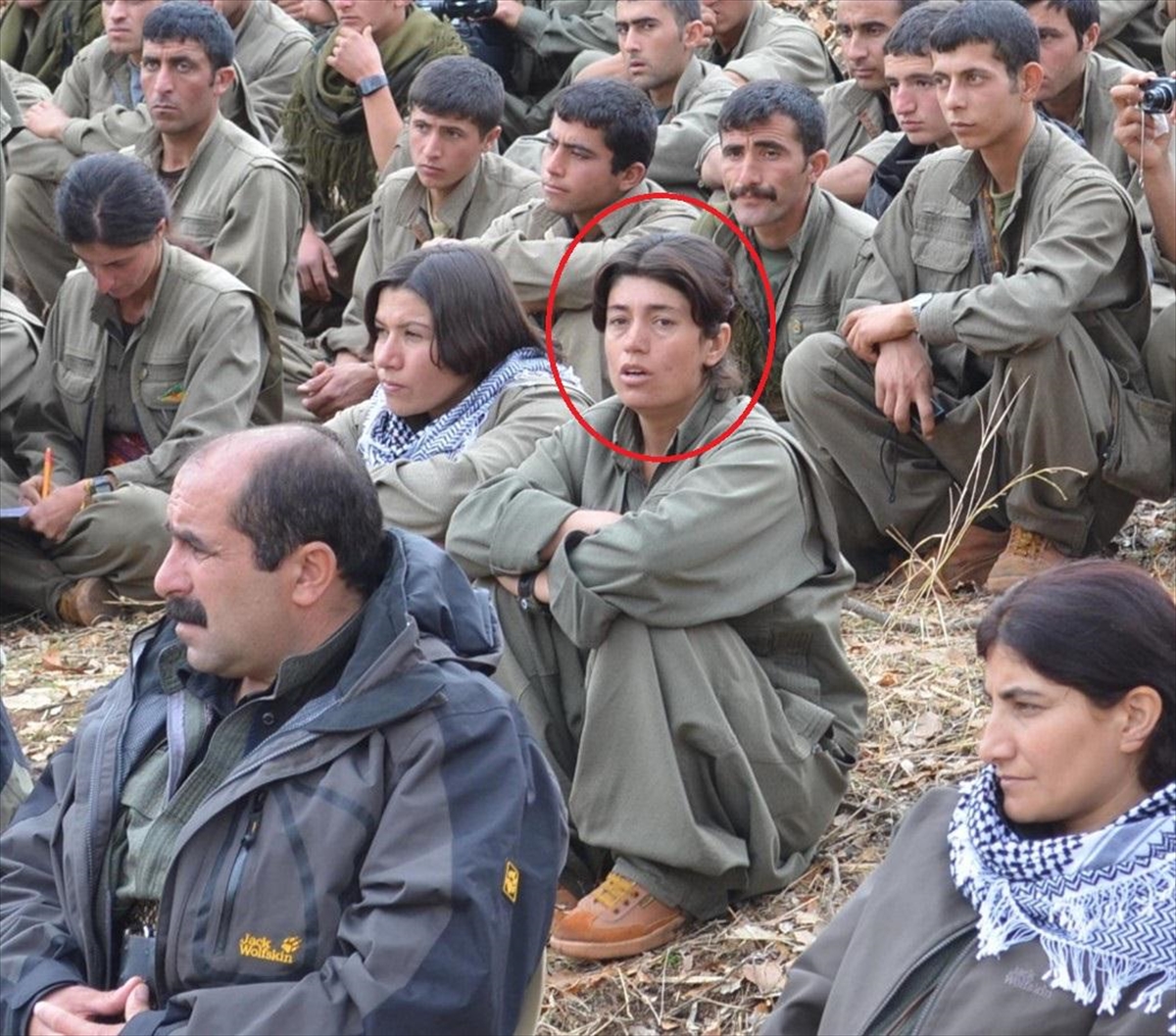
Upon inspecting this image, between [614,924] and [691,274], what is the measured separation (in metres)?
1.40

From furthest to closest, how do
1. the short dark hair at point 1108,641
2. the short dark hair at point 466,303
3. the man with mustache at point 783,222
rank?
the man with mustache at point 783,222 < the short dark hair at point 466,303 < the short dark hair at point 1108,641

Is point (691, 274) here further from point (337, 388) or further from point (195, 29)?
point (195, 29)

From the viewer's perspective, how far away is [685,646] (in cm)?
433

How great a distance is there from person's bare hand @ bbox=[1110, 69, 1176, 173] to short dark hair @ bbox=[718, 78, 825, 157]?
0.94 metres

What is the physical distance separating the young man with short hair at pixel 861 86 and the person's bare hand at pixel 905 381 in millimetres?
1892

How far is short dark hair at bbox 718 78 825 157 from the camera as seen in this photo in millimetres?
6445

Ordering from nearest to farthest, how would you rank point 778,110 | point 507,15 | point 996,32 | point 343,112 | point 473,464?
point 473,464 < point 996,32 < point 778,110 < point 343,112 < point 507,15

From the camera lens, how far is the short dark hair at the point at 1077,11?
22.3ft

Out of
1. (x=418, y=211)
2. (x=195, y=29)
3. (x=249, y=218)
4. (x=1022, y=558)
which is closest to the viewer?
(x=1022, y=558)

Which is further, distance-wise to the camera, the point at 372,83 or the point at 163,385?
the point at 372,83

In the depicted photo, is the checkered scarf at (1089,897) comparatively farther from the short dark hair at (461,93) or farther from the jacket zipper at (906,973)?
the short dark hair at (461,93)

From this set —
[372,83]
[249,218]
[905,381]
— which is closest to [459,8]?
[372,83]

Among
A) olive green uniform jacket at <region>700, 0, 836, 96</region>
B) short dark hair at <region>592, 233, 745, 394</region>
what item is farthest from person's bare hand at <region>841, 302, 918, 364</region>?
olive green uniform jacket at <region>700, 0, 836, 96</region>

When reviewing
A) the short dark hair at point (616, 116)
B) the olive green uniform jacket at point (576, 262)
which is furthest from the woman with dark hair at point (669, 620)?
the short dark hair at point (616, 116)
